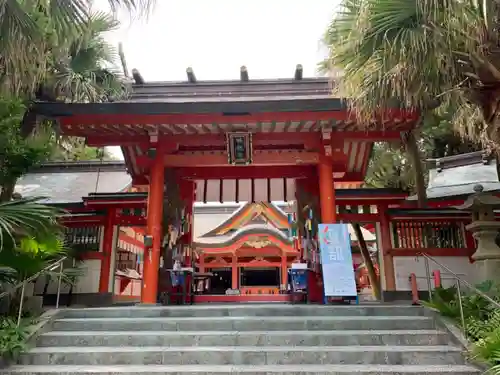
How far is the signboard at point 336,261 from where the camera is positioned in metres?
7.02

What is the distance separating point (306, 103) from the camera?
7574 millimetres

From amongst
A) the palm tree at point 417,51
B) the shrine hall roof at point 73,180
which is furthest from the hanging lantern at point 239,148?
the shrine hall roof at point 73,180

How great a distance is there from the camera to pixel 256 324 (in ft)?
18.3

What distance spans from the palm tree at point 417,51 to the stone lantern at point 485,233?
1953 mm

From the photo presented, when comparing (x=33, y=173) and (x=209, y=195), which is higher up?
(x=33, y=173)

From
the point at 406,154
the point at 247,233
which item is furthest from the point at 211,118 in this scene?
the point at 247,233

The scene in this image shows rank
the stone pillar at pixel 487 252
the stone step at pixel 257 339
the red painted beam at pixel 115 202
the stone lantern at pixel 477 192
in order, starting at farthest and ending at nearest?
the red painted beam at pixel 115 202, the stone lantern at pixel 477 192, the stone pillar at pixel 487 252, the stone step at pixel 257 339

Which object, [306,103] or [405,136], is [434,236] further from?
[306,103]

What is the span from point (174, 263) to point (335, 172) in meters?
4.53

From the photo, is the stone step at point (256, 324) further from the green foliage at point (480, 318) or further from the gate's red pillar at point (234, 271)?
the gate's red pillar at point (234, 271)

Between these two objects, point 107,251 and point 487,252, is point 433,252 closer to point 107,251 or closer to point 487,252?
point 487,252

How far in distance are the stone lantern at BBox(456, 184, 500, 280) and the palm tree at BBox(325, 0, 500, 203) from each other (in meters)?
1.95

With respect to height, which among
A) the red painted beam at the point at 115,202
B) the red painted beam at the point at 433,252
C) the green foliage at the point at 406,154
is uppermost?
the green foliage at the point at 406,154

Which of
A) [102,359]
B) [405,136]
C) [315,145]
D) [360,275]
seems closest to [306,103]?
[315,145]
